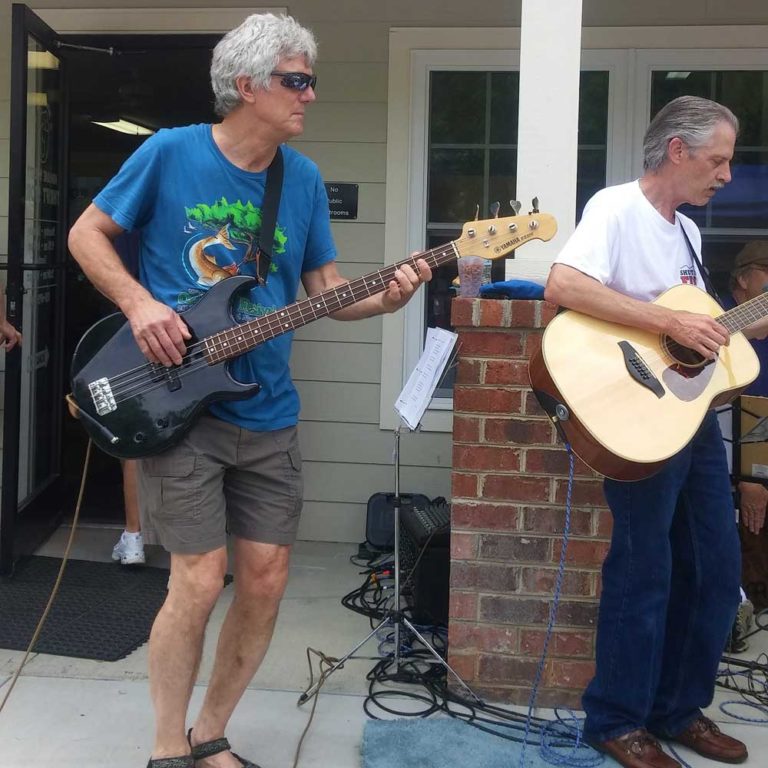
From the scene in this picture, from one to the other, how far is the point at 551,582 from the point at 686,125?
4.85 ft

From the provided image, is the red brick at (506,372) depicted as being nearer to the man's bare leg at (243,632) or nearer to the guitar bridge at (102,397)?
the man's bare leg at (243,632)

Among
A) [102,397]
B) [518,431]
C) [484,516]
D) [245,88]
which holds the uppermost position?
[245,88]

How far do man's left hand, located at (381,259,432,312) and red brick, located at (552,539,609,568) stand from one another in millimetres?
1075

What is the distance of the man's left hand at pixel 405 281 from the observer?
265cm

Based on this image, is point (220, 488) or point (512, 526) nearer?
point (220, 488)

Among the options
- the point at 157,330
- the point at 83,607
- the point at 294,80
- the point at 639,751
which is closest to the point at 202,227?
the point at 157,330

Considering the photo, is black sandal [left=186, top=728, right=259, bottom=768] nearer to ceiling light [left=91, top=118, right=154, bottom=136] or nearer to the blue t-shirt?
the blue t-shirt

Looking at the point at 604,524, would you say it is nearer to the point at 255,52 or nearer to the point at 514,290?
the point at 514,290

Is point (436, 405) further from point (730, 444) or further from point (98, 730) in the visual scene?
point (98, 730)

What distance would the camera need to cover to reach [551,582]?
3229mm

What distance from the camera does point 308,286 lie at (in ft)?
9.59

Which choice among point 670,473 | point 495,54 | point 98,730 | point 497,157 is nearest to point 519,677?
point 670,473

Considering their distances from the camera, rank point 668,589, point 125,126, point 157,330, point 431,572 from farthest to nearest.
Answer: point 125,126, point 431,572, point 668,589, point 157,330

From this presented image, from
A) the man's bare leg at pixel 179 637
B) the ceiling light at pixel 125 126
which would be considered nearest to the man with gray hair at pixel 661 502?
the man's bare leg at pixel 179 637
